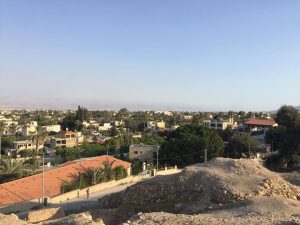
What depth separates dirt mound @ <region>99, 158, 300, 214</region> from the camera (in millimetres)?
18531

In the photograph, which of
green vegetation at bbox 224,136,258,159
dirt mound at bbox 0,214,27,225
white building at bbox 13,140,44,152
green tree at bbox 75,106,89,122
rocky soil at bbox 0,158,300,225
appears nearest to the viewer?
dirt mound at bbox 0,214,27,225

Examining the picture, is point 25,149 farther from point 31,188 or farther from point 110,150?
point 31,188

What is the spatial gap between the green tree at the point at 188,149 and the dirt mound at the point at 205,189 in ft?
83.6

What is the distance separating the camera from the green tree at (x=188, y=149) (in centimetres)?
4784

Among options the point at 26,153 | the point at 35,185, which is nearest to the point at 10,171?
the point at 35,185

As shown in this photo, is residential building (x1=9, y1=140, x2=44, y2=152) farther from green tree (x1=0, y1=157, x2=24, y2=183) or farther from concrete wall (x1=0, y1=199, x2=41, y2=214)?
concrete wall (x1=0, y1=199, x2=41, y2=214)

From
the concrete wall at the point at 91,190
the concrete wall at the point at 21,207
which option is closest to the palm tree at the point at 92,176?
the concrete wall at the point at 91,190

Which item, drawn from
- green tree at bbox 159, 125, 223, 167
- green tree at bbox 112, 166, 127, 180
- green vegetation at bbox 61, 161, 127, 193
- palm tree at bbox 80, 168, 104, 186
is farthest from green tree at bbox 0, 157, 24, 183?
green tree at bbox 159, 125, 223, 167

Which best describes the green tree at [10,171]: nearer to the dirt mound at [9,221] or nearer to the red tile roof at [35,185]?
the red tile roof at [35,185]

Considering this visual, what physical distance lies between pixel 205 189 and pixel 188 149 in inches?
1146

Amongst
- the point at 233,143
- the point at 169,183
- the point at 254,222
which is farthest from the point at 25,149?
the point at 254,222

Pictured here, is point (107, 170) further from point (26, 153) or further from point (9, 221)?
point (26, 153)

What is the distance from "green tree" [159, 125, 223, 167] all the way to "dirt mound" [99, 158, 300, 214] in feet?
83.6

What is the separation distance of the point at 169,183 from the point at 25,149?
5813 cm
